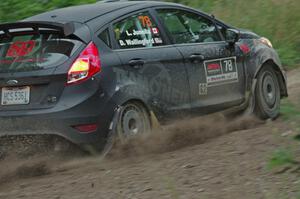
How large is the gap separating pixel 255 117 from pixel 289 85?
3.21 metres

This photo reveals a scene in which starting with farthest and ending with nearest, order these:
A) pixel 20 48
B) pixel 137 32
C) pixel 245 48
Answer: pixel 245 48, pixel 137 32, pixel 20 48

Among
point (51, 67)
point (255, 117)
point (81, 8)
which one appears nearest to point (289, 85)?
point (255, 117)

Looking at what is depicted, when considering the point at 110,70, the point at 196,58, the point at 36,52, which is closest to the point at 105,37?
the point at 110,70

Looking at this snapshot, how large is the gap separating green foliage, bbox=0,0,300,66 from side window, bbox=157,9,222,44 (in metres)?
5.01

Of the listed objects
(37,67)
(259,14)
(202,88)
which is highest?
(259,14)

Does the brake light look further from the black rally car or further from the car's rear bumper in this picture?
the car's rear bumper

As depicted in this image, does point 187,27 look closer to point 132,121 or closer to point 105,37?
point 105,37

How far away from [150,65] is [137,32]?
430 millimetres

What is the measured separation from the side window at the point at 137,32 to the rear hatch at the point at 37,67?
615mm

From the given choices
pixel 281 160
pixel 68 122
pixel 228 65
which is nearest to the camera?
pixel 281 160

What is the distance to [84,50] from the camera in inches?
260

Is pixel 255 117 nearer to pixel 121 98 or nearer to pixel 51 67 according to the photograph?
pixel 121 98

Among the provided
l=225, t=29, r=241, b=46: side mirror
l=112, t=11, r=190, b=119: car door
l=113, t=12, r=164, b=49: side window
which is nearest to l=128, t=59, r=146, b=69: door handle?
l=112, t=11, r=190, b=119: car door

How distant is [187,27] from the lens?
8.04 metres
